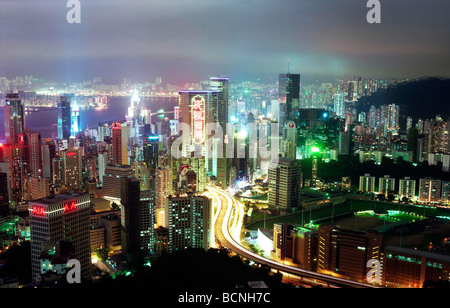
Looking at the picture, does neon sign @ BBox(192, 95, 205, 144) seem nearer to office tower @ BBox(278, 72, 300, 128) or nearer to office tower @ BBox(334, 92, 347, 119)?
office tower @ BBox(278, 72, 300, 128)

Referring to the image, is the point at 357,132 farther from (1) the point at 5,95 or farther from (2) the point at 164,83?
(1) the point at 5,95

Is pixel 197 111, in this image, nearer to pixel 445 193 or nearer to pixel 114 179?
pixel 114 179

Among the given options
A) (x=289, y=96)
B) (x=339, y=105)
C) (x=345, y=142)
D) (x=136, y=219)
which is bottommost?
(x=136, y=219)

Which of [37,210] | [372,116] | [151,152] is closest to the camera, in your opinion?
[37,210]

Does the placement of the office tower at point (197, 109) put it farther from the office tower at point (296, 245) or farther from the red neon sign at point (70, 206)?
the red neon sign at point (70, 206)

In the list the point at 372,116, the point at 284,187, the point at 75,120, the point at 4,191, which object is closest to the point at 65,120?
the point at 75,120

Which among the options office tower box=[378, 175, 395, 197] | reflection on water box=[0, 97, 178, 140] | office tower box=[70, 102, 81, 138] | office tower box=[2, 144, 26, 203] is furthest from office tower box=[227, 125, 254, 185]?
office tower box=[70, 102, 81, 138]

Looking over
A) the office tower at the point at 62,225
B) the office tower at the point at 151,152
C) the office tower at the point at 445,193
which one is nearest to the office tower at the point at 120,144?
the office tower at the point at 151,152
